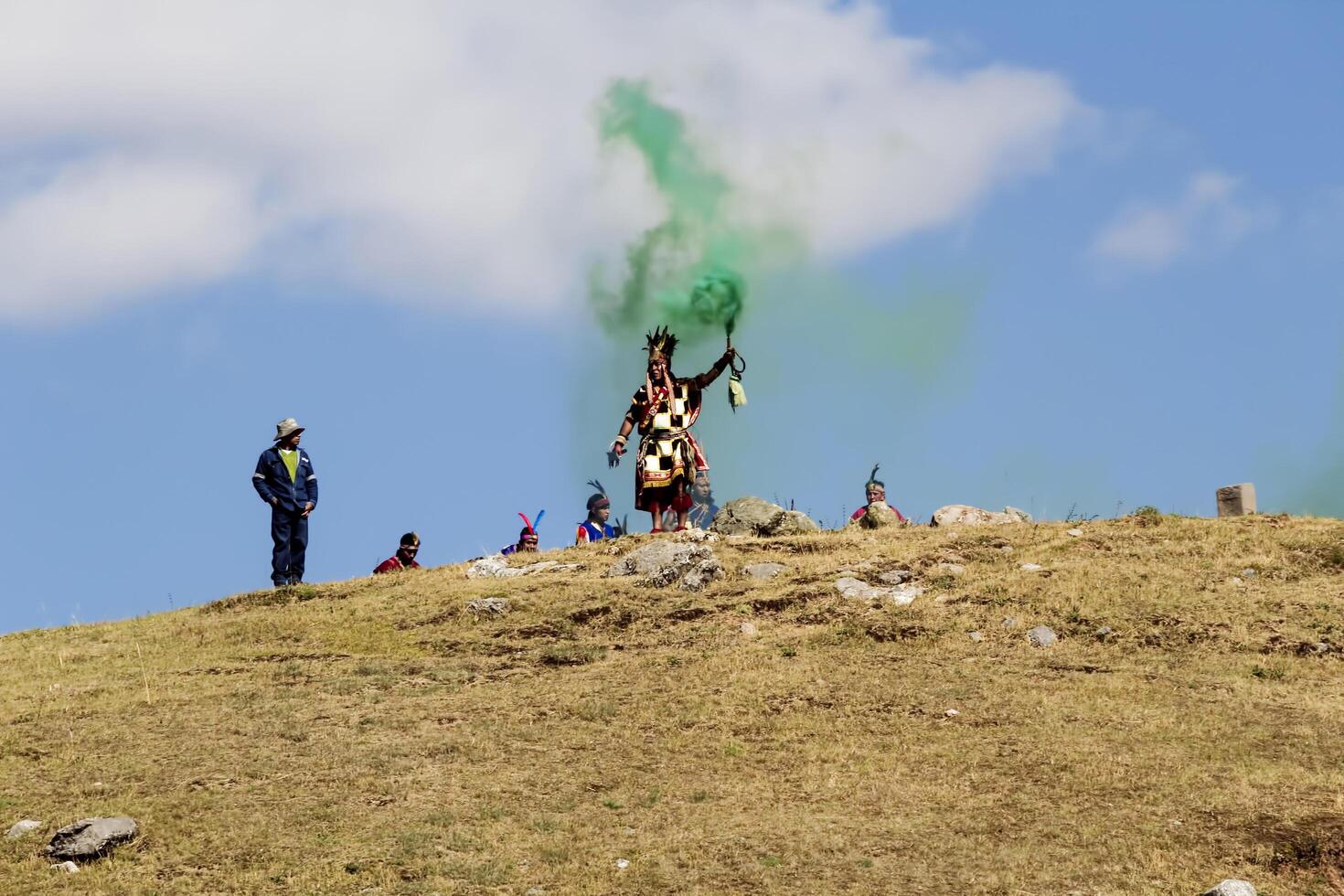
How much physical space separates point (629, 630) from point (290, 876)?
26.7 feet

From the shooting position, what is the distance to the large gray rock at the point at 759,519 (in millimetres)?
26656

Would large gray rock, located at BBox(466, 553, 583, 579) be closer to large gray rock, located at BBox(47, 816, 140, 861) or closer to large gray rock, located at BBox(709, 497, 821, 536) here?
large gray rock, located at BBox(709, 497, 821, 536)

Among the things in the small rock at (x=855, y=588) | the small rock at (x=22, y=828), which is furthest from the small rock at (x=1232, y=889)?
the small rock at (x=22, y=828)

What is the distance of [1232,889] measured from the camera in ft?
39.3

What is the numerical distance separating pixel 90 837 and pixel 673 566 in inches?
412

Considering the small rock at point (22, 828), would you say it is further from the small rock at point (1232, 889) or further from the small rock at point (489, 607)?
the small rock at point (1232, 889)

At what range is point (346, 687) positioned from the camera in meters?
18.3

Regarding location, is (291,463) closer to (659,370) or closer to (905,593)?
(659,370)

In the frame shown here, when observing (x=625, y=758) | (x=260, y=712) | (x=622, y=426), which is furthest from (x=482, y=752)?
(x=622, y=426)

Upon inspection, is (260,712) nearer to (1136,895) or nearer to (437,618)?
(437,618)

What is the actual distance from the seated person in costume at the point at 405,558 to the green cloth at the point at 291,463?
2.29m

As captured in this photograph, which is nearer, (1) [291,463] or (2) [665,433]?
(1) [291,463]

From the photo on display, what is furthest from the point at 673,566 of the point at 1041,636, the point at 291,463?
the point at 291,463

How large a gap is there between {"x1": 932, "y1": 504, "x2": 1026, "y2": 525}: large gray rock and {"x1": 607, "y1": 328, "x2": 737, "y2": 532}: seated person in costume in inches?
154
